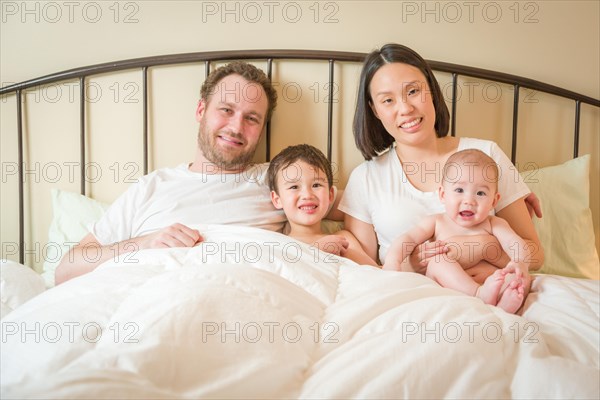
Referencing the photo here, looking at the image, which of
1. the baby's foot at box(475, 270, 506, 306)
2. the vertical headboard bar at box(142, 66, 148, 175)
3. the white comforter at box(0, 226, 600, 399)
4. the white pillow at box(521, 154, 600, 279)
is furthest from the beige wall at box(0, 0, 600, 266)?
the white comforter at box(0, 226, 600, 399)

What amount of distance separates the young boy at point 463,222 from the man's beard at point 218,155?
0.60m

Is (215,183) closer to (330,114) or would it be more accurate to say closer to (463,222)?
(330,114)

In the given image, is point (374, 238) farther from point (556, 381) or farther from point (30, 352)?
point (30, 352)

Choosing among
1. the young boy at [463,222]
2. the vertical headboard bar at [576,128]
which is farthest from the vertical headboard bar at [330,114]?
the vertical headboard bar at [576,128]

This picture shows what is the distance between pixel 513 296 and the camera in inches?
37.9

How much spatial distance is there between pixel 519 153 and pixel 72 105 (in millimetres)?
1728

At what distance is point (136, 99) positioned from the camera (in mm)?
1702

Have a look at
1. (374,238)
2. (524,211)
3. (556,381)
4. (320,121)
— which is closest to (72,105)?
(320,121)

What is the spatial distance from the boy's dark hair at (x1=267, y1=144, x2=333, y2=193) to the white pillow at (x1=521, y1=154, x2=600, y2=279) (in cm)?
76

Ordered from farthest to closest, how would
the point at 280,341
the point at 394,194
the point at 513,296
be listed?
1. the point at 394,194
2. the point at 513,296
3. the point at 280,341

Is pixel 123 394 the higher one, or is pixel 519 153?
pixel 519 153

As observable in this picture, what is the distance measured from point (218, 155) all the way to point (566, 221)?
47.9 inches

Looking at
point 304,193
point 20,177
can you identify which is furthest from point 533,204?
point 20,177

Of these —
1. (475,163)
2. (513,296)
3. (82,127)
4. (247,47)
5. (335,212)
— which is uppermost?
(247,47)
